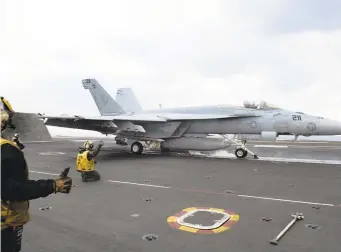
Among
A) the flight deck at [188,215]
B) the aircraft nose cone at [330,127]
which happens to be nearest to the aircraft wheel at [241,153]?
the aircraft nose cone at [330,127]

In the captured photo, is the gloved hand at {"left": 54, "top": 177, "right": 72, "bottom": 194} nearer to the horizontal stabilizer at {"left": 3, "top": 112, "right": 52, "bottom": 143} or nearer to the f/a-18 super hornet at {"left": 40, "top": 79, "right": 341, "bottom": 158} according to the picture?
the f/a-18 super hornet at {"left": 40, "top": 79, "right": 341, "bottom": 158}

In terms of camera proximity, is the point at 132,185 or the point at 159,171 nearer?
the point at 132,185

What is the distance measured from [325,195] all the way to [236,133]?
331 inches

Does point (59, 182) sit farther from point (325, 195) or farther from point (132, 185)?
point (325, 195)

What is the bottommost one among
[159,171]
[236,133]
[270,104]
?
[159,171]

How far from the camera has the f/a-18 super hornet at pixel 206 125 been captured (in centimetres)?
1297

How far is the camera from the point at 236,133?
A: 14328 millimetres

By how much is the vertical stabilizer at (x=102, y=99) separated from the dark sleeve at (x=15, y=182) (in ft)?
61.8

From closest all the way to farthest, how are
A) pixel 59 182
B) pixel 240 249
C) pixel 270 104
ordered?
pixel 59 182 < pixel 240 249 < pixel 270 104

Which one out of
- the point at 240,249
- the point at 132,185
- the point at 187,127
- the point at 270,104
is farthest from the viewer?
the point at 187,127

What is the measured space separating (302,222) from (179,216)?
1.85m

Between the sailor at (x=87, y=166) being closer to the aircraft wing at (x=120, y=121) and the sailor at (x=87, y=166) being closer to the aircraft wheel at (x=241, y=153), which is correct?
the aircraft wing at (x=120, y=121)

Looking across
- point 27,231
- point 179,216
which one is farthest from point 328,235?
point 27,231

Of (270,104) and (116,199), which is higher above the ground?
(270,104)
